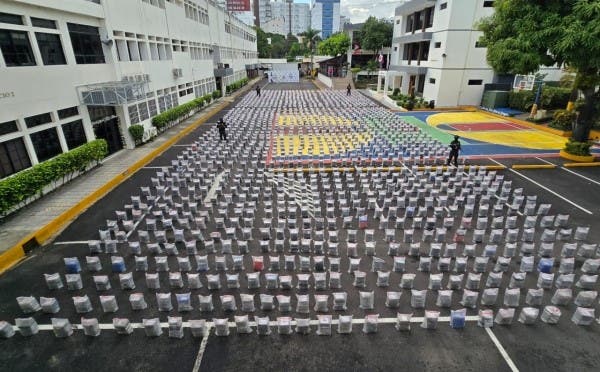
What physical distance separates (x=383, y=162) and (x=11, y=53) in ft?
54.4

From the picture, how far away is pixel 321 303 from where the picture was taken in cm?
751

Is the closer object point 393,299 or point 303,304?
point 303,304

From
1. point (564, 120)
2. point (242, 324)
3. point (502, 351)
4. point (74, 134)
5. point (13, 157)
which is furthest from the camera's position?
point (564, 120)

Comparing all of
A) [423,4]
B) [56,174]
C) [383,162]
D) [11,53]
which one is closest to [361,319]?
[383,162]

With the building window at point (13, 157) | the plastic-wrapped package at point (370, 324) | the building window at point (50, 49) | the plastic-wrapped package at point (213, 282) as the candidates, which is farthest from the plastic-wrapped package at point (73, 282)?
the building window at point (50, 49)

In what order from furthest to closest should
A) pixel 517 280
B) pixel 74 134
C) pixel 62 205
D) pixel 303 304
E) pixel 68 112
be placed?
pixel 74 134 → pixel 68 112 → pixel 62 205 → pixel 517 280 → pixel 303 304

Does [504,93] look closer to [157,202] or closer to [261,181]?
[261,181]

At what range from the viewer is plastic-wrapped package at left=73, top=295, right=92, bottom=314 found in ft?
24.7

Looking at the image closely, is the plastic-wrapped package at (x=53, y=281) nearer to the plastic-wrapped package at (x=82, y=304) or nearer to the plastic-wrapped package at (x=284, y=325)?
the plastic-wrapped package at (x=82, y=304)

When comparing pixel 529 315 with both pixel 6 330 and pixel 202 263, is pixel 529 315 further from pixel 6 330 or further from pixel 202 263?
pixel 6 330

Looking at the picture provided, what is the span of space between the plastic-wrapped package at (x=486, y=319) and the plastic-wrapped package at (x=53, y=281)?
1009cm

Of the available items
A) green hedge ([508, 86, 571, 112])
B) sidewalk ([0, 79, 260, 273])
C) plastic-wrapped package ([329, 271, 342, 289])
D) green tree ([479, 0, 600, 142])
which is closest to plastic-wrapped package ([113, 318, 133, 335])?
plastic-wrapped package ([329, 271, 342, 289])

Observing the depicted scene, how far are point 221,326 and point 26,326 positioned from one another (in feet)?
13.5

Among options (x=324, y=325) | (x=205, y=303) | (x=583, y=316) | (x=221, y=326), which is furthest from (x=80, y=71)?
(x=583, y=316)
